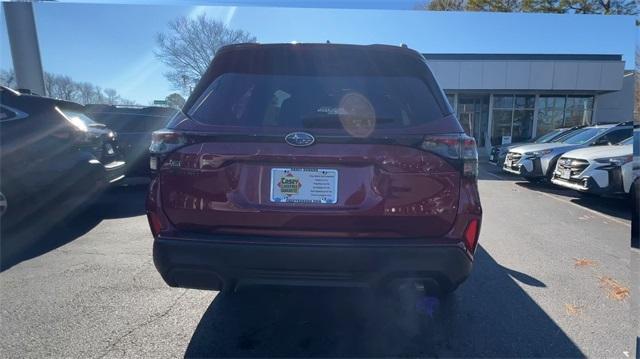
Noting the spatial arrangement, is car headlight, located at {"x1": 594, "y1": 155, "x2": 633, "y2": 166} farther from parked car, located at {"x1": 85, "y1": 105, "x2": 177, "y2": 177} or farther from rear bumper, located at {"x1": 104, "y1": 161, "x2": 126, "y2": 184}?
rear bumper, located at {"x1": 104, "y1": 161, "x2": 126, "y2": 184}

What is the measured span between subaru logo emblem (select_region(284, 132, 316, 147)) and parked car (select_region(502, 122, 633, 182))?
29.2ft

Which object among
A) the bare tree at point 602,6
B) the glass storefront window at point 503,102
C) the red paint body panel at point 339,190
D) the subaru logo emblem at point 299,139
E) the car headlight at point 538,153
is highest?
the bare tree at point 602,6

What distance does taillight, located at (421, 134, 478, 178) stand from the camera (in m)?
2.09

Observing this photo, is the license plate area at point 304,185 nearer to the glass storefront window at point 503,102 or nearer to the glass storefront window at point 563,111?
the glass storefront window at point 503,102

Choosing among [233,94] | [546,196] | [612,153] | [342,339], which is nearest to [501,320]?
[342,339]

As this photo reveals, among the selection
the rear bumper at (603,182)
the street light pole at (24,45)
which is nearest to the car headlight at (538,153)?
the rear bumper at (603,182)

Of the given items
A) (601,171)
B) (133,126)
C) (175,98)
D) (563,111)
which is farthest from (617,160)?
(175,98)

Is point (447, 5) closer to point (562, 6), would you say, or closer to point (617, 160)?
point (562, 6)

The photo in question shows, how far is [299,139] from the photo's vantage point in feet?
6.71

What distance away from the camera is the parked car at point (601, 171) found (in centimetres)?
657

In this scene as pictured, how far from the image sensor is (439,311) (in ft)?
9.62

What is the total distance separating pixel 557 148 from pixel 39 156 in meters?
10.3

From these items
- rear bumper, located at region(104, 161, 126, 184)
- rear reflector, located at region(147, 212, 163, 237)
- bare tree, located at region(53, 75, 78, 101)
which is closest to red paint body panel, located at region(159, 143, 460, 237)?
rear reflector, located at region(147, 212, 163, 237)

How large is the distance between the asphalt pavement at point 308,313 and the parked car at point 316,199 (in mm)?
423
